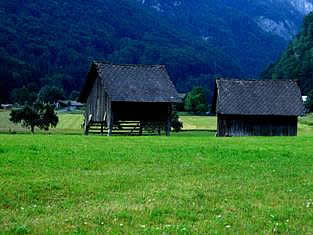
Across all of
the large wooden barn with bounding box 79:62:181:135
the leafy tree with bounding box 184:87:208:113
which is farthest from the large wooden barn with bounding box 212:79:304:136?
the leafy tree with bounding box 184:87:208:113

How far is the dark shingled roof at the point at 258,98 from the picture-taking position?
55.1 metres

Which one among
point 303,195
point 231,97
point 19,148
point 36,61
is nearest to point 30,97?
point 36,61

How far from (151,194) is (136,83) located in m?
36.8

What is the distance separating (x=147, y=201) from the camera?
1111 centimetres

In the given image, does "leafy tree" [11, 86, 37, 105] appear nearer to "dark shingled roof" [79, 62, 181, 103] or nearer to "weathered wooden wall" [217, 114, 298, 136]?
"weathered wooden wall" [217, 114, 298, 136]

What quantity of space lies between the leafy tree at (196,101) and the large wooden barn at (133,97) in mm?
77569

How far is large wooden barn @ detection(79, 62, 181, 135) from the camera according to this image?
4766 centimetres

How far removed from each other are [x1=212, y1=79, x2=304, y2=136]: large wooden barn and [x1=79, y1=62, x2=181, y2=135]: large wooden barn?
25.5 feet

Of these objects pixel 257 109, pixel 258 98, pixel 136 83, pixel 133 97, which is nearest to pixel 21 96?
pixel 258 98

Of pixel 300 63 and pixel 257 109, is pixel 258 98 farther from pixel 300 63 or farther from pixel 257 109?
pixel 300 63

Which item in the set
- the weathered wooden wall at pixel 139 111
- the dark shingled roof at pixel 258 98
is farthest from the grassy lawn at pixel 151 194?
the dark shingled roof at pixel 258 98

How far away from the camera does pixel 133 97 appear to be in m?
47.3

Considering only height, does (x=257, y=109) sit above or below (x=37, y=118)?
above

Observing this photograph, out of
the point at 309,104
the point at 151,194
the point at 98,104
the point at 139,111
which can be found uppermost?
the point at 309,104
